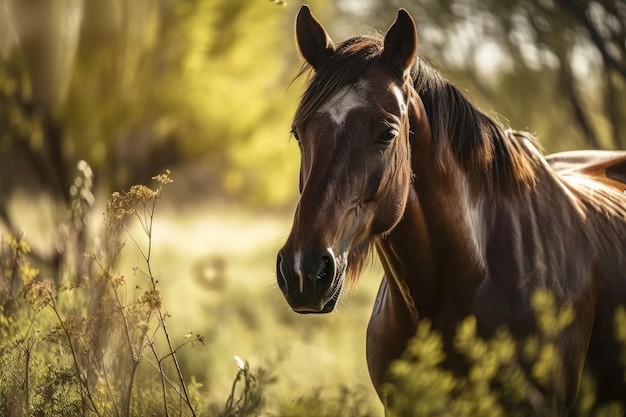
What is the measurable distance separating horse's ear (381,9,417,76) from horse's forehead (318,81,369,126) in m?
0.20

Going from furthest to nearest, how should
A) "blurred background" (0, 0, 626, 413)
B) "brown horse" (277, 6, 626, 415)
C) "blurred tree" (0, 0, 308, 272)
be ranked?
"blurred tree" (0, 0, 308, 272) → "blurred background" (0, 0, 626, 413) → "brown horse" (277, 6, 626, 415)

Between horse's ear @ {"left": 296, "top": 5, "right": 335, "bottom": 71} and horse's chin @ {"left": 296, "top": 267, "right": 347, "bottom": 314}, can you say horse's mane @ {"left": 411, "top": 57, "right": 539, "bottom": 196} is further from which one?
horse's chin @ {"left": 296, "top": 267, "right": 347, "bottom": 314}

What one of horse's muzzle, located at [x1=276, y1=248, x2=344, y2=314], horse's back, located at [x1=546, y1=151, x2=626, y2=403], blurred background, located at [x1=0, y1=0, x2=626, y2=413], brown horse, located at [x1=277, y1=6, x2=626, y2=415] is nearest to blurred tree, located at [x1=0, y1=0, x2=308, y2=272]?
blurred background, located at [x1=0, y1=0, x2=626, y2=413]

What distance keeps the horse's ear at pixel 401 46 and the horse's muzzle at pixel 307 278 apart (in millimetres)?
771

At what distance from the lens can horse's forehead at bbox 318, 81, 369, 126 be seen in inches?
111

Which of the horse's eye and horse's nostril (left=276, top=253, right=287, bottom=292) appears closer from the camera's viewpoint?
horse's nostril (left=276, top=253, right=287, bottom=292)

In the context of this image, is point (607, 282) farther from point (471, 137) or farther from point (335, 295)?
point (335, 295)

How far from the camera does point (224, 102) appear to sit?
1048cm

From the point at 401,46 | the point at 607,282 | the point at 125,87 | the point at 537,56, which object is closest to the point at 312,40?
the point at 401,46

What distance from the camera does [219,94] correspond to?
10406 mm

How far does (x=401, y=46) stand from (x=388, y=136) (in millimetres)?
396

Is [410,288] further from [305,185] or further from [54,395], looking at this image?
[54,395]

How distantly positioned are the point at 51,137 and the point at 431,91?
7101 mm

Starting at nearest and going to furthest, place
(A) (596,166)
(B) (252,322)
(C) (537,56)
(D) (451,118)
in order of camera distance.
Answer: (D) (451,118) → (A) (596,166) → (B) (252,322) → (C) (537,56)
